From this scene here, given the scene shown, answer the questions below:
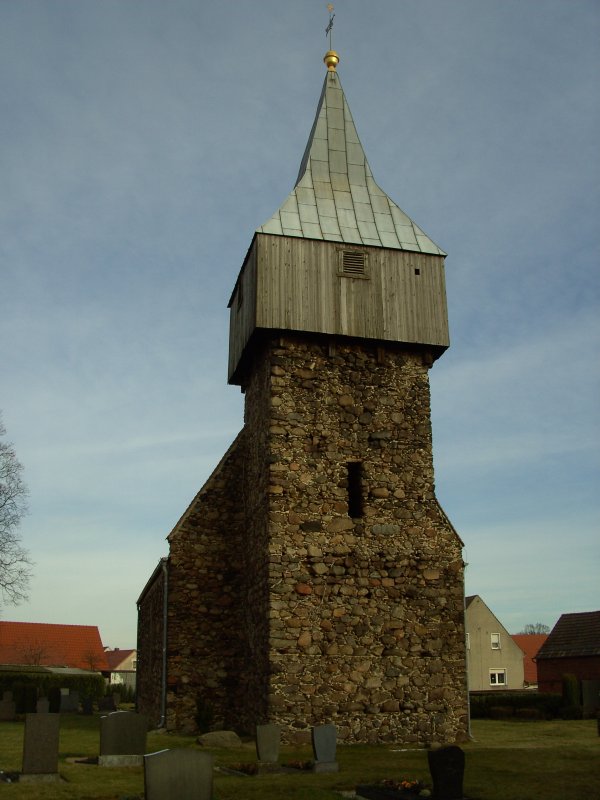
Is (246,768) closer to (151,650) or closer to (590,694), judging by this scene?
(151,650)

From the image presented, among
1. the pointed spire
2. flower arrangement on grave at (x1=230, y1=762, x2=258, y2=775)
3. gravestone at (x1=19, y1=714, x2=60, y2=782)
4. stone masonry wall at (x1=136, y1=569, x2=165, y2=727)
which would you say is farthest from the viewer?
stone masonry wall at (x1=136, y1=569, x2=165, y2=727)

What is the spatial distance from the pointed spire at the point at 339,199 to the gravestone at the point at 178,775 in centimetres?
1346

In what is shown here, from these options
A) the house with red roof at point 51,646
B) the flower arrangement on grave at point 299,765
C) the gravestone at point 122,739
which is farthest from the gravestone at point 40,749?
the house with red roof at point 51,646

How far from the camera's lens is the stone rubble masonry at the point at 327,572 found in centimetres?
1742

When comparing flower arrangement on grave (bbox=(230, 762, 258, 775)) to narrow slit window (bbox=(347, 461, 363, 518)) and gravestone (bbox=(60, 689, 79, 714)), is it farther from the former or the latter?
gravestone (bbox=(60, 689, 79, 714))

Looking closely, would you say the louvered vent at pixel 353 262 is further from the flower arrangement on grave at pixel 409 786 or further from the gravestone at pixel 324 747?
the flower arrangement on grave at pixel 409 786

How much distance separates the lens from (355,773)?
514 inches

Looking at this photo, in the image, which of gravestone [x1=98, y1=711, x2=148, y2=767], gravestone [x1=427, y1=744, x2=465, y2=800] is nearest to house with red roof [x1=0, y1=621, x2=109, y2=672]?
gravestone [x1=98, y1=711, x2=148, y2=767]

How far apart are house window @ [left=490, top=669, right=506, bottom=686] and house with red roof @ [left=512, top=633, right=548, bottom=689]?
801 centimetres

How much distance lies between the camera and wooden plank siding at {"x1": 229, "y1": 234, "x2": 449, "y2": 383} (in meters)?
19.4

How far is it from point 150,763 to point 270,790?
9.20ft

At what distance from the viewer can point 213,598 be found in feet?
67.9

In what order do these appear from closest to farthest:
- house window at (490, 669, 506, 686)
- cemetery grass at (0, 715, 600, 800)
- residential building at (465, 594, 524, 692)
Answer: cemetery grass at (0, 715, 600, 800), residential building at (465, 594, 524, 692), house window at (490, 669, 506, 686)

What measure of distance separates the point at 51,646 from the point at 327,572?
47907 millimetres
